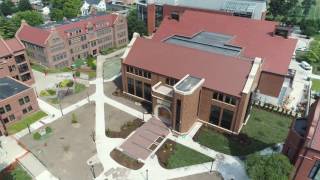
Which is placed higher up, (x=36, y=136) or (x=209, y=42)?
(x=209, y=42)

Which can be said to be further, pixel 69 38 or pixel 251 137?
pixel 69 38

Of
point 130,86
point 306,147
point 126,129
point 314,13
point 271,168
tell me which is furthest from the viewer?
point 314,13

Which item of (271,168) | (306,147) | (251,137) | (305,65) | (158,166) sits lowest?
(158,166)

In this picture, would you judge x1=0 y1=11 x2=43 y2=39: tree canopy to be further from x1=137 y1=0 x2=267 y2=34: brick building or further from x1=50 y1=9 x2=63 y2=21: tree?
x1=137 y1=0 x2=267 y2=34: brick building

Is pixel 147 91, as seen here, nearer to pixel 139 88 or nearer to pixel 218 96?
pixel 139 88

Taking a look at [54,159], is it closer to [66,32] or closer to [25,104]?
[25,104]

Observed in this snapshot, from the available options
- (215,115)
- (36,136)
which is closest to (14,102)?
(36,136)
